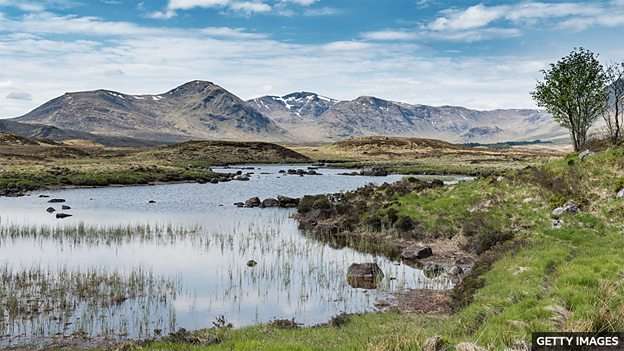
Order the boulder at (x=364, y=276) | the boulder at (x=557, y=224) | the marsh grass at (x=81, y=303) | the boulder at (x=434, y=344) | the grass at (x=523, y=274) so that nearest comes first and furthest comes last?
1. the boulder at (x=434, y=344)
2. the grass at (x=523, y=274)
3. the marsh grass at (x=81, y=303)
4. the boulder at (x=364, y=276)
5. the boulder at (x=557, y=224)

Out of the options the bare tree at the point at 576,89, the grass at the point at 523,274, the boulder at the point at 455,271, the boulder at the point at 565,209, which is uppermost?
the bare tree at the point at 576,89

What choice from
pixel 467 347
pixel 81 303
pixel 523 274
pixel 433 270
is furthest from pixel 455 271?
pixel 81 303

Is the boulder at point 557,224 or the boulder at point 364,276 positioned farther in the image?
the boulder at point 557,224

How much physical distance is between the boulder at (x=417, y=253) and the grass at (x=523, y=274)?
4.21 meters

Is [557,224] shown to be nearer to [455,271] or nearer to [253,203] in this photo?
[455,271]

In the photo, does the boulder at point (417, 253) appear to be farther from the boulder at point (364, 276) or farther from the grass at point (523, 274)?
the boulder at point (364, 276)

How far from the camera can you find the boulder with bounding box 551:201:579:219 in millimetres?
38500

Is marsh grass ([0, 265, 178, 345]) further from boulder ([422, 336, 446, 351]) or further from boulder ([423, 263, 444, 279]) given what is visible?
boulder ([423, 263, 444, 279])

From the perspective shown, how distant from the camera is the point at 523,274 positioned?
81.8ft

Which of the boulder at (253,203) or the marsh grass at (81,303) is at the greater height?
the marsh grass at (81,303)

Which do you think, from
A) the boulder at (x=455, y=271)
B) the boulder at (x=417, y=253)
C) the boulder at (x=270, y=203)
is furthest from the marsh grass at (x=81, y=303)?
the boulder at (x=270, y=203)

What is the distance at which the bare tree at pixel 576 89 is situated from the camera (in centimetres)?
7362

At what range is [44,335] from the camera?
72.0 feet

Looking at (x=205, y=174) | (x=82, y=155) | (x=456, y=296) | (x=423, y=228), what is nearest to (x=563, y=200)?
(x=423, y=228)
